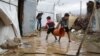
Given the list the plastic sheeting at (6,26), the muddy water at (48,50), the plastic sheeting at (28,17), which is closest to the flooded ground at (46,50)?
the muddy water at (48,50)

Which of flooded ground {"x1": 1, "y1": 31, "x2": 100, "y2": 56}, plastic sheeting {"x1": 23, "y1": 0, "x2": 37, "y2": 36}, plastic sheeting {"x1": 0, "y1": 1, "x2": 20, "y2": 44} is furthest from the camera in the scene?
plastic sheeting {"x1": 23, "y1": 0, "x2": 37, "y2": 36}

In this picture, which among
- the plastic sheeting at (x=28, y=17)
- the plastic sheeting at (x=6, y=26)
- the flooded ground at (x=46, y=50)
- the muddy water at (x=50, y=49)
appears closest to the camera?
the flooded ground at (x=46, y=50)

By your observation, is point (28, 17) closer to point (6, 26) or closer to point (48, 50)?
point (6, 26)

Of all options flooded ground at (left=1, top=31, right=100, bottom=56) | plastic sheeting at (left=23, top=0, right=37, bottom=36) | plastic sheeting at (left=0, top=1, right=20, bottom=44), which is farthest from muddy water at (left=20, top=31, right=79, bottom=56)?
plastic sheeting at (left=23, top=0, right=37, bottom=36)

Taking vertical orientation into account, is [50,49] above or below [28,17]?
below

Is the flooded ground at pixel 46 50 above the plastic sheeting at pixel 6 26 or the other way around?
the other way around

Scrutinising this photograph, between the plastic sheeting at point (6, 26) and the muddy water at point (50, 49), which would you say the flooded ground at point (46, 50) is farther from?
the plastic sheeting at point (6, 26)

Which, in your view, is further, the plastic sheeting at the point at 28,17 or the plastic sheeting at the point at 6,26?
the plastic sheeting at the point at 28,17

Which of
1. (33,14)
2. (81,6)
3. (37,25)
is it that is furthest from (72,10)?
(33,14)

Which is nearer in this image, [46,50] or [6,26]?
[46,50]

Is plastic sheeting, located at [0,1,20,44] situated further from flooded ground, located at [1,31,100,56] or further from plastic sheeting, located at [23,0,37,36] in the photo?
plastic sheeting, located at [23,0,37,36]

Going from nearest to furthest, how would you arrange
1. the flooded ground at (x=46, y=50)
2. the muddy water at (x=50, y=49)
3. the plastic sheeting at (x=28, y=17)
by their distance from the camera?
1. the flooded ground at (x=46, y=50)
2. the muddy water at (x=50, y=49)
3. the plastic sheeting at (x=28, y=17)

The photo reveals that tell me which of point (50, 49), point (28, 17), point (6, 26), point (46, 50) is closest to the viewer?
point (46, 50)

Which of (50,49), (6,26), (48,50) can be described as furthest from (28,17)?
(48,50)
